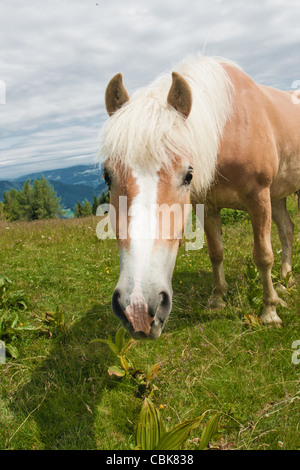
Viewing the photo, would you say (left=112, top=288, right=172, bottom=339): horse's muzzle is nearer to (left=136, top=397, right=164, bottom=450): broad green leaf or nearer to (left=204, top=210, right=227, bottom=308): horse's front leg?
(left=136, top=397, right=164, bottom=450): broad green leaf

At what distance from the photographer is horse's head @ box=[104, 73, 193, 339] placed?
1860 mm

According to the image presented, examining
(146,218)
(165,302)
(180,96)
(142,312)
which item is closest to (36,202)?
(180,96)

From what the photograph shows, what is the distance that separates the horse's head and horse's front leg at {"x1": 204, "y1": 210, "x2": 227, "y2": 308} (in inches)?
70.0

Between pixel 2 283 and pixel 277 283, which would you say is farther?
pixel 277 283

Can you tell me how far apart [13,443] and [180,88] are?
287 cm

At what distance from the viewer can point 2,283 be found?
406cm

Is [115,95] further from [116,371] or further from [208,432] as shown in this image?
[208,432]

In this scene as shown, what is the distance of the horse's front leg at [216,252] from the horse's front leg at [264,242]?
0.60 metres

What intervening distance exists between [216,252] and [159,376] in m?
1.89

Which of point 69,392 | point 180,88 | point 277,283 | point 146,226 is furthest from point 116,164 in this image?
point 277,283

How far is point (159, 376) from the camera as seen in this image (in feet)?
9.46

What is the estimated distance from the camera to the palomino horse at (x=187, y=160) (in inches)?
76.8

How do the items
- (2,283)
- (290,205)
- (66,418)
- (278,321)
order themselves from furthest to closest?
(290,205) → (2,283) → (278,321) → (66,418)
